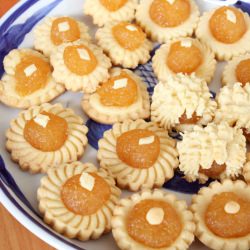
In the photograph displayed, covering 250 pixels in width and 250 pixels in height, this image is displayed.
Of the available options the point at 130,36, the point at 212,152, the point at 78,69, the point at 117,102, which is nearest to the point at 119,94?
the point at 117,102

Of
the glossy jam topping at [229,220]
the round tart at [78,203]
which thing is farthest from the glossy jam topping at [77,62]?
the glossy jam topping at [229,220]

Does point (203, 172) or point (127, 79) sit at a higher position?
point (127, 79)

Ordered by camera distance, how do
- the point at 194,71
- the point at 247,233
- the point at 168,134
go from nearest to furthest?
the point at 247,233, the point at 168,134, the point at 194,71

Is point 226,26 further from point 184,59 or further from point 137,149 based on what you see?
point 137,149

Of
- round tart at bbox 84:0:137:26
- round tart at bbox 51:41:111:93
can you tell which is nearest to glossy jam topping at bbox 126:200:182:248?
round tart at bbox 51:41:111:93

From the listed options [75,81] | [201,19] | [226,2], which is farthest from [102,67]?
[226,2]

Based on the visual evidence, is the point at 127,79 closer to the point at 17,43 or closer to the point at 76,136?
the point at 76,136
